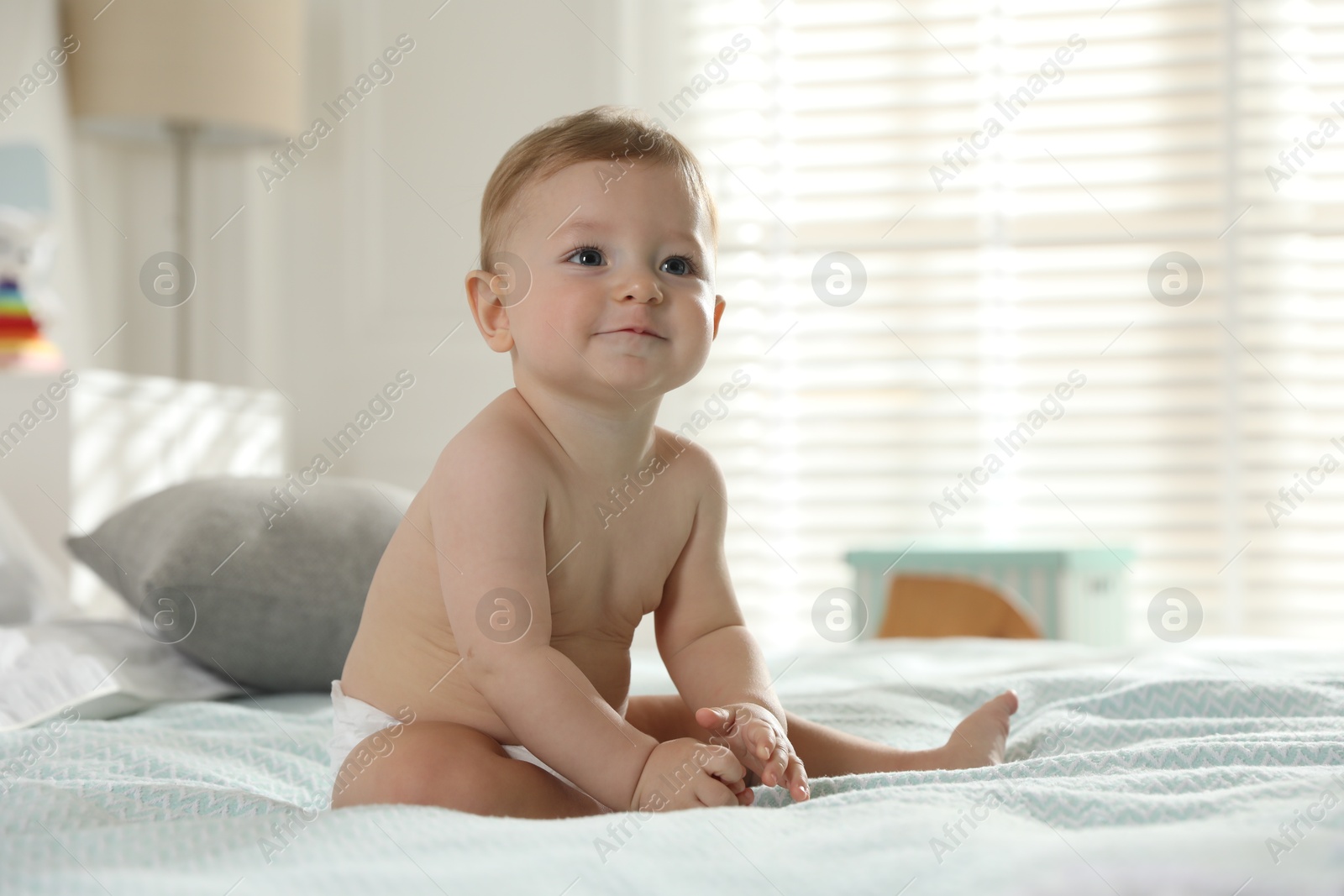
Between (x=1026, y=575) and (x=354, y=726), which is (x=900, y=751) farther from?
(x=1026, y=575)

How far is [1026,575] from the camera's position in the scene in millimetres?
2266

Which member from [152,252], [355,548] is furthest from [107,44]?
[355,548]

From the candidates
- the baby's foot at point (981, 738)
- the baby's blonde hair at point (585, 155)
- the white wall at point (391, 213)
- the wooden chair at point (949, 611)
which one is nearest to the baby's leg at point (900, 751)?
the baby's foot at point (981, 738)

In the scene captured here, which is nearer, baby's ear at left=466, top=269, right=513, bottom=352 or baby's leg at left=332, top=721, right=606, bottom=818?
baby's leg at left=332, top=721, right=606, bottom=818

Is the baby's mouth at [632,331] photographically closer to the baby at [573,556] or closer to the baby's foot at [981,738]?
the baby at [573,556]

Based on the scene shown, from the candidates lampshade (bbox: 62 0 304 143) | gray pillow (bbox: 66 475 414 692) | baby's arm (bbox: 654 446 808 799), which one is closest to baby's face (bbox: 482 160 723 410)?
baby's arm (bbox: 654 446 808 799)

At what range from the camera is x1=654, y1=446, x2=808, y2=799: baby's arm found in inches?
33.5

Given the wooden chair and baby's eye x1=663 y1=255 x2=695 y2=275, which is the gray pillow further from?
the wooden chair

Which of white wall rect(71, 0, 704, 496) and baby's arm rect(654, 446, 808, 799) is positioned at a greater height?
white wall rect(71, 0, 704, 496)

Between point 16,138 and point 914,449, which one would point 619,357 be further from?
point 914,449

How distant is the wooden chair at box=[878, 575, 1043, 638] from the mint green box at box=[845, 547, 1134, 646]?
19 centimetres

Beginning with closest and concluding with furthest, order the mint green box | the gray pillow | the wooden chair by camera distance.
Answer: the gray pillow
the wooden chair
the mint green box

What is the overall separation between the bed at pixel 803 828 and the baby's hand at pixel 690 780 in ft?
0.13

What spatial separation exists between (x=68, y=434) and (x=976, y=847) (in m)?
1.58
